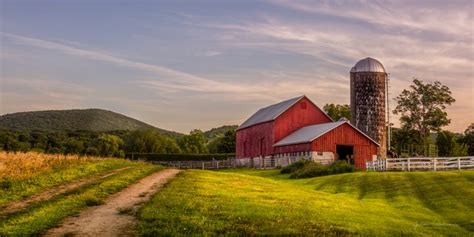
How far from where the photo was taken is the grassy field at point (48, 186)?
1633 centimetres

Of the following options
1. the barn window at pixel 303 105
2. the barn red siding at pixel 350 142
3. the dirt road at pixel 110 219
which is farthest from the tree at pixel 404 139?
the dirt road at pixel 110 219

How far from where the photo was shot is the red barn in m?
64.3

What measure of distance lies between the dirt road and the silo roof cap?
57.3 meters

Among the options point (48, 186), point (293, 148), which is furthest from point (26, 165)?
point (293, 148)

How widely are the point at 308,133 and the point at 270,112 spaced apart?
14.0 meters

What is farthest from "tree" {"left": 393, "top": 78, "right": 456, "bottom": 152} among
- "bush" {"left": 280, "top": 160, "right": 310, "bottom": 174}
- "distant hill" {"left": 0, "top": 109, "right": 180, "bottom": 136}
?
"distant hill" {"left": 0, "top": 109, "right": 180, "bottom": 136}

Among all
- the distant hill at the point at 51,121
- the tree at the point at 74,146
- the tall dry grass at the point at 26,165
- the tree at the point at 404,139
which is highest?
the distant hill at the point at 51,121

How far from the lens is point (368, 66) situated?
76.9m

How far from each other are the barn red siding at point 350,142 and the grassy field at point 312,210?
27.7 metres

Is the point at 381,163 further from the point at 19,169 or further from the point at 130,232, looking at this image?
the point at 130,232

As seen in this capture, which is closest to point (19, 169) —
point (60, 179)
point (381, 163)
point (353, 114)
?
point (60, 179)

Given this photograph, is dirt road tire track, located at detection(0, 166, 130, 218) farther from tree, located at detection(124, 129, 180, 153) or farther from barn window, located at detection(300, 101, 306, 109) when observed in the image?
tree, located at detection(124, 129, 180, 153)

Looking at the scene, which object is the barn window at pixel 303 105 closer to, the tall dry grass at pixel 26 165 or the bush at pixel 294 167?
the bush at pixel 294 167

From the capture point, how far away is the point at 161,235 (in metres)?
14.9
